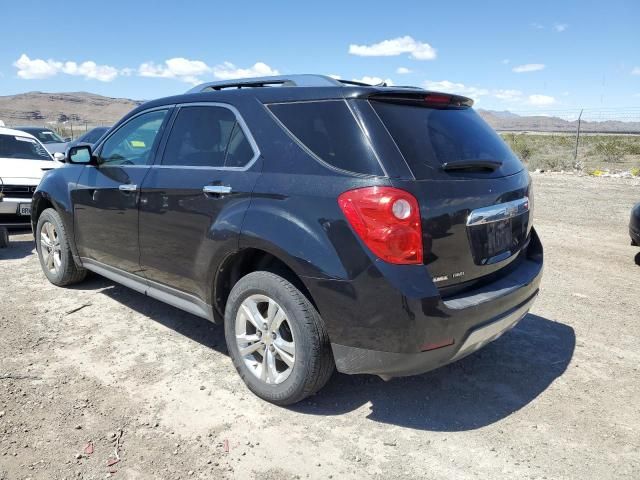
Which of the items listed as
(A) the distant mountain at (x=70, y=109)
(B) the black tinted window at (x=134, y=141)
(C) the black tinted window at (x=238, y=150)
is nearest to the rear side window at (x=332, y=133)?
(C) the black tinted window at (x=238, y=150)

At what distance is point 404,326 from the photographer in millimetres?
2451

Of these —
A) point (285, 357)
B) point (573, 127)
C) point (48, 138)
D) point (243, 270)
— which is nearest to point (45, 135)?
point (48, 138)

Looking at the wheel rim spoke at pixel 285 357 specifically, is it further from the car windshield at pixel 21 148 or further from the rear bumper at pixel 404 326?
the car windshield at pixel 21 148

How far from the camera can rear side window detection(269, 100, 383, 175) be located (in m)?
2.58

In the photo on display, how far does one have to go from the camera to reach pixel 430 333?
8.11ft

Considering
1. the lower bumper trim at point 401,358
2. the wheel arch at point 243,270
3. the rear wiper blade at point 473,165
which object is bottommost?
the lower bumper trim at point 401,358

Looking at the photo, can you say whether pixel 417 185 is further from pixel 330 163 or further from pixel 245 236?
pixel 245 236

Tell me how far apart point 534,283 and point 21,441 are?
303cm

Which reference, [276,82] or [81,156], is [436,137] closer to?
[276,82]

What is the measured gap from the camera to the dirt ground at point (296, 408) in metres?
2.53

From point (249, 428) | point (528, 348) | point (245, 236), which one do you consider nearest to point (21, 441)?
point (249, 428)

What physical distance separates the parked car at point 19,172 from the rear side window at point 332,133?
19.9ft

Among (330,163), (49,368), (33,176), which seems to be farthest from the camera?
(33,176)

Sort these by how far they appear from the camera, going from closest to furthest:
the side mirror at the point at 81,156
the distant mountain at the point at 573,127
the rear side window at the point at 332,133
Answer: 1. the rear side window at the point at 332,133
2. the side mirror at the point at 81,156
3. the distant mountain at the point at 573,127
